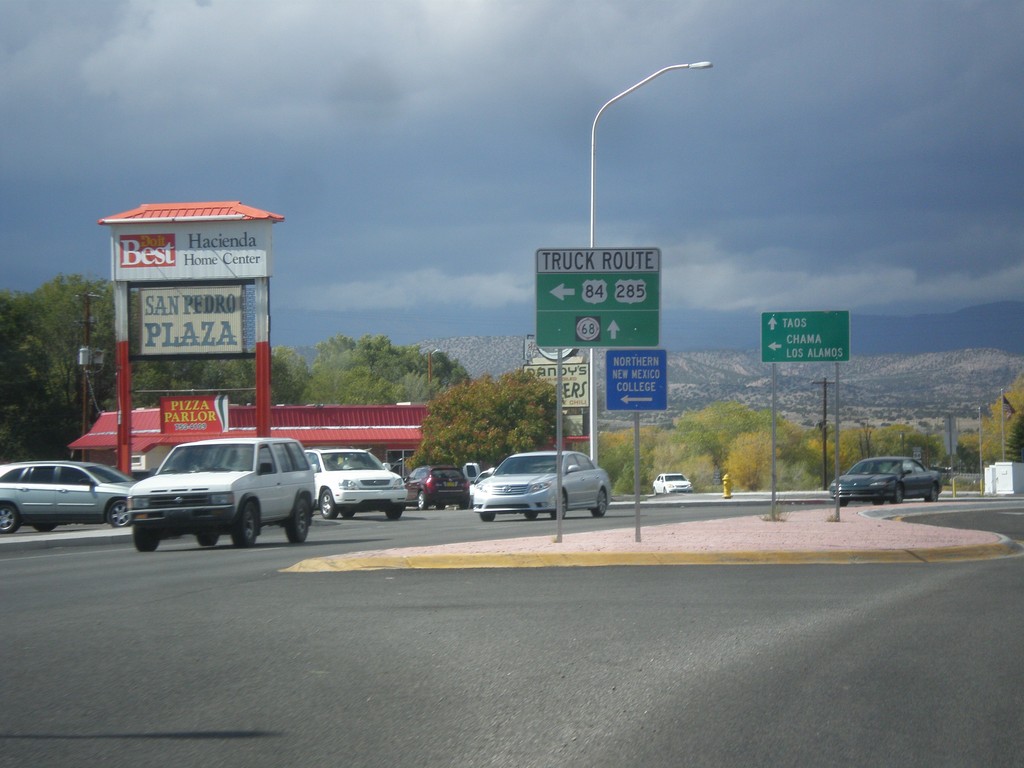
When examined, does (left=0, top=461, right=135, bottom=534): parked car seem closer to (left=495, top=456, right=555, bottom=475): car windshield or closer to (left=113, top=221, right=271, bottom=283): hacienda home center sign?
(left=495, top=456, right=555, bottom=475): car windshield

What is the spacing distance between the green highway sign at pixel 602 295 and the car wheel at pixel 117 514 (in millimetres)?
14471

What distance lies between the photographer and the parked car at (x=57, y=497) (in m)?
27.1

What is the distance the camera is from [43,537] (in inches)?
954

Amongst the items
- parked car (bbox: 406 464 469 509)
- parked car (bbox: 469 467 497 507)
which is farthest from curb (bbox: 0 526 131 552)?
parked car (bbox: 406 464 469 509)

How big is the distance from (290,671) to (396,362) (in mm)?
127973

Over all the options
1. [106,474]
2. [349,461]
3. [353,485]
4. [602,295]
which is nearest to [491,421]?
[349,461]

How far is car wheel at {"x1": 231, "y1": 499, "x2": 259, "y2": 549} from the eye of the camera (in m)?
18.7

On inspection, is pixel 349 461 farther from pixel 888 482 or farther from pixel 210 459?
pixel 888 482

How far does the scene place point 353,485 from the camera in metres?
32.2

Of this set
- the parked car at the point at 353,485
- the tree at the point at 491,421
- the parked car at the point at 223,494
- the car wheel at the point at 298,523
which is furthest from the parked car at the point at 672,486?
the parked car at the point at 223,494

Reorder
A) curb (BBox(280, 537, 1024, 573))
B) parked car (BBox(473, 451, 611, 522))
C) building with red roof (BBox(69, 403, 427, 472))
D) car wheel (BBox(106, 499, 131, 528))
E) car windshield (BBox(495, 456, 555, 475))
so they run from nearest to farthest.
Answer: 1. curb (BBox(280, 537, 1024, 573))
2. car wheel (BBox(106, 499, 131, 528))
3. parked car (BBox(473, 451, 611, 522))
4. car windshield (BBox(495, 456, 555, 475))
5. building with red roof (BBox(69, 403, 427, 472))

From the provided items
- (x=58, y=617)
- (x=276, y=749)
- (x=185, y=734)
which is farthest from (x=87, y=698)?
(x=58, y=617)

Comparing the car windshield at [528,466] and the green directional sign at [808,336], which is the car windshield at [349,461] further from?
the green directional sign at [808,336]

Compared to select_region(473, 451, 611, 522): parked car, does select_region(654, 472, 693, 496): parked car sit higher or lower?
lower
